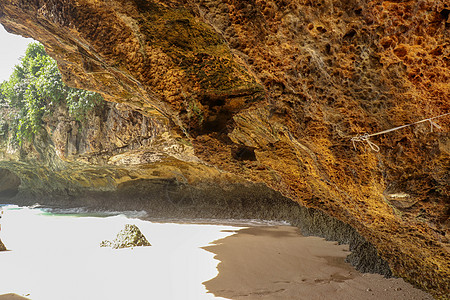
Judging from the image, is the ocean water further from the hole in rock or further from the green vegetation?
the green vegetation

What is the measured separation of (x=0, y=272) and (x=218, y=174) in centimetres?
718

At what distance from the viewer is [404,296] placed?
3.09 metres

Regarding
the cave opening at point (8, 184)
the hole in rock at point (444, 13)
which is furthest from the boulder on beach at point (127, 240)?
the cave opening at point (8, 184)

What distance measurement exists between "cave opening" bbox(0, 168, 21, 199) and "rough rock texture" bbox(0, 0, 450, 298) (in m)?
20.0

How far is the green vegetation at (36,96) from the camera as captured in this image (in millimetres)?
10453

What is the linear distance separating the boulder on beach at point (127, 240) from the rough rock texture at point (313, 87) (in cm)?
224

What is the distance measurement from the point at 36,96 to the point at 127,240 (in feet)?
30.6

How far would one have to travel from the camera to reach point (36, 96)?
39.7ft

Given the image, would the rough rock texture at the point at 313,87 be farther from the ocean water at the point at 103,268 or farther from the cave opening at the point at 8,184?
the cave opening at the point at 8,184

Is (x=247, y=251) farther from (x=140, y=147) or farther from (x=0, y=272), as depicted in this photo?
(x=140, y=147)

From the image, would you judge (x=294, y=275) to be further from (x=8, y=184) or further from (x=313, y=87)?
(x=8, y=184)

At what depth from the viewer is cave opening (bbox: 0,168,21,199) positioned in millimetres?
21125

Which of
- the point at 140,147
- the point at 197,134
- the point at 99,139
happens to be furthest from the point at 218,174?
the point at 197,134

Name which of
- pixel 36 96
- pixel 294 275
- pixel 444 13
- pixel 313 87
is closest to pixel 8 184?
pixel 36 96
